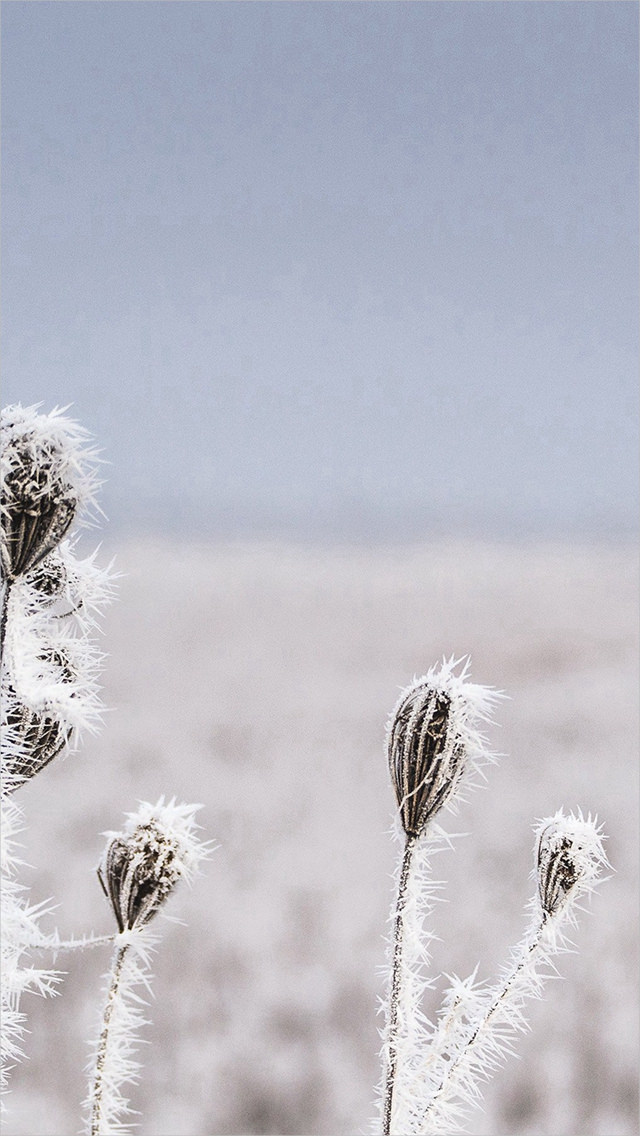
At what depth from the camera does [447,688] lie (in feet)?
0.89

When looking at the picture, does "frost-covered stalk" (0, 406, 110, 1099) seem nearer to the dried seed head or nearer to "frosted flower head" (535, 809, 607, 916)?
the dried seed head

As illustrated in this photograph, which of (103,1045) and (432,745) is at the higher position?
(432,745)

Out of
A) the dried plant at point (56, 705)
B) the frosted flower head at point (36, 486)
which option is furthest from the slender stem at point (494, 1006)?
the frosted flower head at point (36, 486)

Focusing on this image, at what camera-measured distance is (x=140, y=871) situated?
0.82 feet

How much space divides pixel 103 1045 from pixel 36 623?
0.12m

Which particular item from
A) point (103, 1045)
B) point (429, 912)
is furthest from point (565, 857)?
point (103, 1045)

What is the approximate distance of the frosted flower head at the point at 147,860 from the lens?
25 centimetres

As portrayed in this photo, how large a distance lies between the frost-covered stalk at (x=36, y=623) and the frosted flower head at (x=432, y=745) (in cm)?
9

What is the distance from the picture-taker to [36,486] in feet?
0.76

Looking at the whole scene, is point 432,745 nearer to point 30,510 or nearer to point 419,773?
point 419,773

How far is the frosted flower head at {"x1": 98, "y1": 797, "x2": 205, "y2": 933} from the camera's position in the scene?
0.82 feet

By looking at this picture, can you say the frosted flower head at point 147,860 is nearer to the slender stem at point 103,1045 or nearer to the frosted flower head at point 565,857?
the slender stem at point 103,1045

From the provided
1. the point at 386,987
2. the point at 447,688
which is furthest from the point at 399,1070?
A: the point at 447,688

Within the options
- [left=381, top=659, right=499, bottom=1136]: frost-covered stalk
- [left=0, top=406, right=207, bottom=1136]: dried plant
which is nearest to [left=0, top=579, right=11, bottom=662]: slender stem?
[left=0, top=406, right=207, bottom=1136]: dried plant
